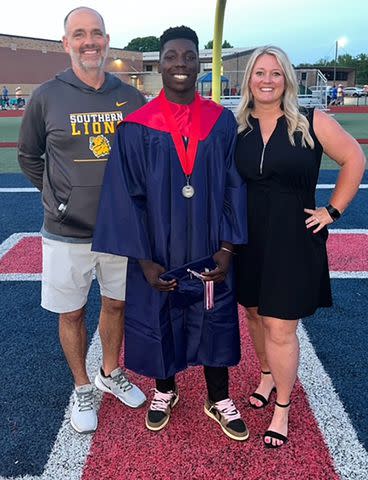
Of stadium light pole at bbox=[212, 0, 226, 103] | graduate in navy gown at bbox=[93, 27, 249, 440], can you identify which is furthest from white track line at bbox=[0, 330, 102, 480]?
stadium light pole at bbox=[212, 0, 226, 103]

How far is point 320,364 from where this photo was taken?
10.2 ft

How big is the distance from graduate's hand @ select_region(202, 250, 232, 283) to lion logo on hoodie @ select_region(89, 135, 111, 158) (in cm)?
75

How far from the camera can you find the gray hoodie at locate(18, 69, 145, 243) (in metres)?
2.32

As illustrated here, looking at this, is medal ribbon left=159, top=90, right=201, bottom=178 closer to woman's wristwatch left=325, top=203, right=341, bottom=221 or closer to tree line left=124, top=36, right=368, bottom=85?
woman's wristwatch left=325, top=203, right=341, bottom=221

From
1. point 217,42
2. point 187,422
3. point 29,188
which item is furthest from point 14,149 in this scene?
point 187,422

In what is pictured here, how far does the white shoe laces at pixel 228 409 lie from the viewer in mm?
2479

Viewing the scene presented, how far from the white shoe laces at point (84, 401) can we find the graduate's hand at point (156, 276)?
84 centimetres

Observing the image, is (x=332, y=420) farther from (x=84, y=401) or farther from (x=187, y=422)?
Answer: (x=84, y=401)

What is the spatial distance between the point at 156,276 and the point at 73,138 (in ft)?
2.57

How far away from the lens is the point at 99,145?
7.80 feet

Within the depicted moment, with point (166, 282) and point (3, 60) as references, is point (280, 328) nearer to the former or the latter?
point (166, 282)

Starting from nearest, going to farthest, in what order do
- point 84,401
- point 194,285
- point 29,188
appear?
1. point 194,285
2. point 84,401
3. point 29,188

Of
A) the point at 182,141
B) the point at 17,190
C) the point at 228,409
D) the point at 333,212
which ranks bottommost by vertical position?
the point at 17,190

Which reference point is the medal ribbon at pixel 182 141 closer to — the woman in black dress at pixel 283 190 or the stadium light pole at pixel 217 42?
the woman in black dress at pixel 283 190
